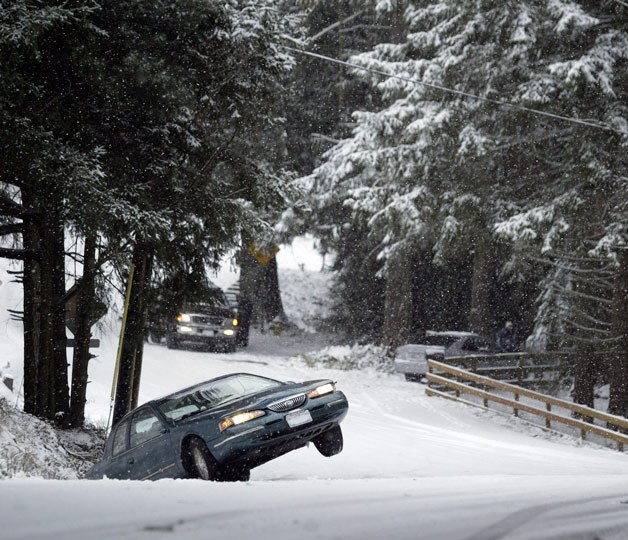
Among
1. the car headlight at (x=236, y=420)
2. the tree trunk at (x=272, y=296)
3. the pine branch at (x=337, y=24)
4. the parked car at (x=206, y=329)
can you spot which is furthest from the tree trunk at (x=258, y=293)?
the car headlight at (x=236, y=420)

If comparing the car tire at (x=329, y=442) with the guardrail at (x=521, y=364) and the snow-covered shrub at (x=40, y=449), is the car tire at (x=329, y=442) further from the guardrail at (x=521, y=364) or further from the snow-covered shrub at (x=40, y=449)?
the guardrail at (x=521, y=364)

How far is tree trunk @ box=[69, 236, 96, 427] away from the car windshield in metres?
3.60

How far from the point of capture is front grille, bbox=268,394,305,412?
871cm

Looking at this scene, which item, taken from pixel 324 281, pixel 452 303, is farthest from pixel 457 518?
pixel 324 281

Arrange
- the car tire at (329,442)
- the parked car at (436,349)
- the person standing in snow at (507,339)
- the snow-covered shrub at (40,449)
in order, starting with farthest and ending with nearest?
the person standing in snow at (507,339) < the parked car at (436,349) < the car tire at (329,442) < the snow-covered shrub at (40,449)

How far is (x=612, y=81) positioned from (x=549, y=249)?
4013 millimetres

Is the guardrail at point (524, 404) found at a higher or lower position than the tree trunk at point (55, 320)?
lower

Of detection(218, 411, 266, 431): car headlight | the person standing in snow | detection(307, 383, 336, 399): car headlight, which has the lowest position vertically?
the person standing in snow

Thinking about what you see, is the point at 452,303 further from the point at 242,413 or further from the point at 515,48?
the point at 242,413

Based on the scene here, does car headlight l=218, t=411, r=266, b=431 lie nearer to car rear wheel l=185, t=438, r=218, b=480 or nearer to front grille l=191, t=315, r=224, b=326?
car rear wheel l=185, t=438, r=218, b=480

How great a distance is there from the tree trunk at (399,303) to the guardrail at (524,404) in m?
5.36

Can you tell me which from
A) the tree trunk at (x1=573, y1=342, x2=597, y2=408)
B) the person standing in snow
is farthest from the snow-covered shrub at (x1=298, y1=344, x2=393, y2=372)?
the tree trunk at (x1=573, y1=342, x2=597, y2=408)

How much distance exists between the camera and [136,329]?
13484mm

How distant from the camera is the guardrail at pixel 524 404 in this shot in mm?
16000
